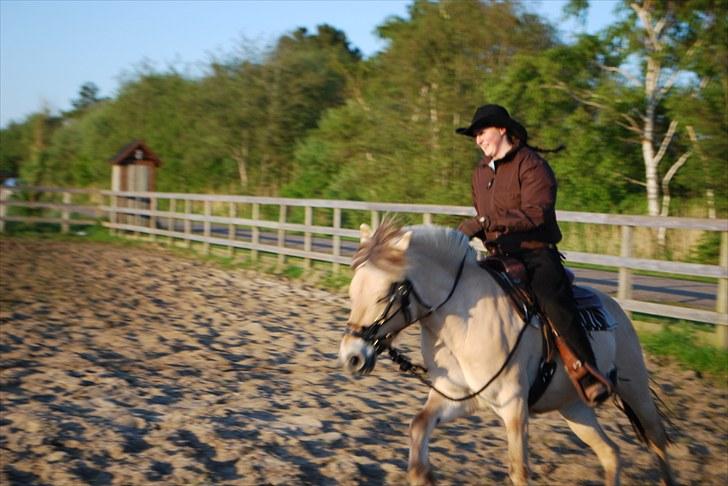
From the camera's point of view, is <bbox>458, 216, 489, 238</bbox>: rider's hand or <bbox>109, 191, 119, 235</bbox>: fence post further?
<bbox>109, 191, 119, 235</bbox>: fence post

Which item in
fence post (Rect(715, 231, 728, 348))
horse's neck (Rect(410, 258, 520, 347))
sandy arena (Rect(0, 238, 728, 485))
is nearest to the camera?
horse's neck (Rect(410, 258, 520, 347))

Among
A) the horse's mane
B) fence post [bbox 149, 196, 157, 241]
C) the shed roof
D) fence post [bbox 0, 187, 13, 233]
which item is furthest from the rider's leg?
the shed roof

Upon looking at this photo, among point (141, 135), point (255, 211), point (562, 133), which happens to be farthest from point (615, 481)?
point (141, 135)

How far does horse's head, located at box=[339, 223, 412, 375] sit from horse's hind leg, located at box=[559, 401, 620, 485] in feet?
4.62

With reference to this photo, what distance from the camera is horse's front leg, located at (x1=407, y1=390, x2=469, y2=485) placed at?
3961 mm

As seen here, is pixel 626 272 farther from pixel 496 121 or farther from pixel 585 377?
pixel 496 121

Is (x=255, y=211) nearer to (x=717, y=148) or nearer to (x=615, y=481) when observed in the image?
(x=717, y=148)

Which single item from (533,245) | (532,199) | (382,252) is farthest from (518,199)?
(382,252)

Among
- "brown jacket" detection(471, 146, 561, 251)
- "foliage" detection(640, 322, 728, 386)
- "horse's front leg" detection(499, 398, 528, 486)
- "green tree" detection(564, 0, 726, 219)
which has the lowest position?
"foliage" detection(640, 322, 728, 386)

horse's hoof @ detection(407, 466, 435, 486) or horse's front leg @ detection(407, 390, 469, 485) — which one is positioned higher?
horse's front leg @ detection(407, 390, 469, 485)

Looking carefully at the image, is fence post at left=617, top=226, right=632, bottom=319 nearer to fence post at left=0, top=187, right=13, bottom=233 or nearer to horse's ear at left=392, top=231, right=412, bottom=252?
horse's ear at left=392, top=231, right=412, bottom=252

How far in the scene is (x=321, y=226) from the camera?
63.5 ft

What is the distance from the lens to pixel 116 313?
32.2 ft

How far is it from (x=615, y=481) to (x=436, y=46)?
21722 millimetres
